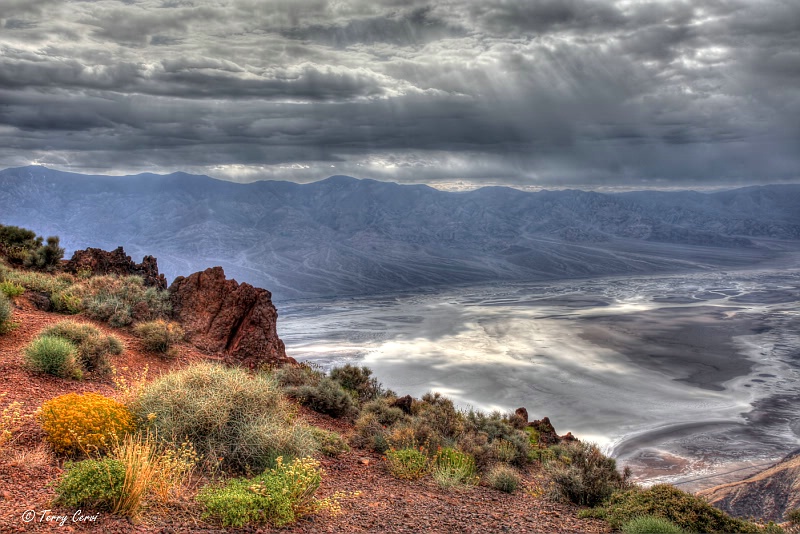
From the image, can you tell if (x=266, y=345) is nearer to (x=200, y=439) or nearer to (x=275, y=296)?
(x=200, y=439)

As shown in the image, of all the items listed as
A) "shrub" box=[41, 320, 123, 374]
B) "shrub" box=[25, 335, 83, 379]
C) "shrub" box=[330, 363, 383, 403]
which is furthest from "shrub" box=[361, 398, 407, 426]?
"shrub" box=[25, 335, 83, 379]

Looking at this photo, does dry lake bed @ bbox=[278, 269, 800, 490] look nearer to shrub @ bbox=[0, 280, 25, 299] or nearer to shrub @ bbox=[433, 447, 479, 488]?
shrub @ bbox=[433, 447, 479, 488]

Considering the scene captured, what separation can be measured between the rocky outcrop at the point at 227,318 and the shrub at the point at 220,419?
25.9 ft

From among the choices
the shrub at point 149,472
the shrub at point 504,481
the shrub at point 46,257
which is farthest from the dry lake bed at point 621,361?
the shrub at point 46,257

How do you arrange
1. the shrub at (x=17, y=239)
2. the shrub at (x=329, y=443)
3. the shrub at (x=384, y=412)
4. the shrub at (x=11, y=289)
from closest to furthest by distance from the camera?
the shrub at (x=329, y=443), the shrub at (x=384, y=412), the shrub at (x=11, y=289), the shrub at (x=17, y=239)

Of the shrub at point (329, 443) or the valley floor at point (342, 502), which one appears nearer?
the valley floor at point (342, 502)

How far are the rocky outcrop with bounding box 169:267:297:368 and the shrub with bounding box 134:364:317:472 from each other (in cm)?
789

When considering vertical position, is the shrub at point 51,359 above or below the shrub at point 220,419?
above

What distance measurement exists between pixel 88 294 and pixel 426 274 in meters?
157

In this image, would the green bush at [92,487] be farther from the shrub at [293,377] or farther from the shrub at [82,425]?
the shrub at [293,377]

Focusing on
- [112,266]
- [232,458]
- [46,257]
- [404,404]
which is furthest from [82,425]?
[46,257]

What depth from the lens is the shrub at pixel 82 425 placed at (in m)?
6.51

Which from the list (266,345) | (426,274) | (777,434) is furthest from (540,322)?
(426,274)

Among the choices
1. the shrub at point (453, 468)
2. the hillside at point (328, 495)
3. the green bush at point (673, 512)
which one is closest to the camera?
the hillside at point (328, 495)
